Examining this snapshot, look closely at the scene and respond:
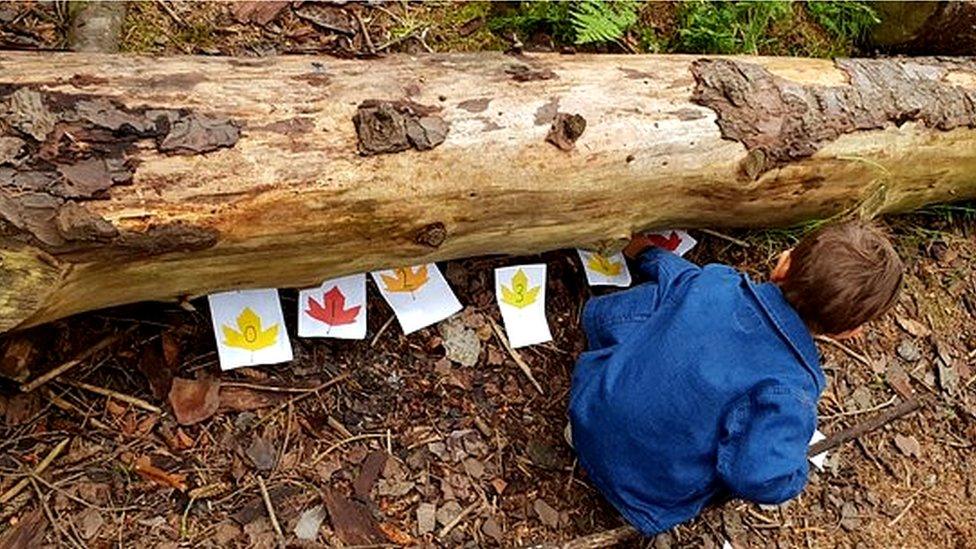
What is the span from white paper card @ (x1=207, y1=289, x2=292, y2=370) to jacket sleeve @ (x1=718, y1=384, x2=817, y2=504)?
1224mm

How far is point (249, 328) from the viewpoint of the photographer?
2742mm

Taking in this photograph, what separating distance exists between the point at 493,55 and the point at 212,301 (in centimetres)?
101

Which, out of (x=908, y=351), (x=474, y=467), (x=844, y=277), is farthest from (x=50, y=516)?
(x=908, y=351)

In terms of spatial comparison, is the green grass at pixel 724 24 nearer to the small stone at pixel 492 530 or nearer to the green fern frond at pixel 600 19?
the green fern frond at pixel 600 19

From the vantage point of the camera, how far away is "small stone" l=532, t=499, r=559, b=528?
291cm

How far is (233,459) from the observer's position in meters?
2.66

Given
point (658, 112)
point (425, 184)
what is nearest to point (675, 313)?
point (658, 112)

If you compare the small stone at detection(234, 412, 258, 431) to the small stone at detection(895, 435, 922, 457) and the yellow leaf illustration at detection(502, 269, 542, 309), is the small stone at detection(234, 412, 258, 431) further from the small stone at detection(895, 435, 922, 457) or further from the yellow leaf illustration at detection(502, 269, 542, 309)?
the small stone at detection(895, 435, 922, 457)

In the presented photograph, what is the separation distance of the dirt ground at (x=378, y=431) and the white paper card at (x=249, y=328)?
43 millimetres

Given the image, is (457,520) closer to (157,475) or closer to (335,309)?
(335,309)

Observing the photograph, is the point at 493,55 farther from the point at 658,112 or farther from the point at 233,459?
the point at 233,459

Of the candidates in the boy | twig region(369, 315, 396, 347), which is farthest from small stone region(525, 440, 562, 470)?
twig region(369, 315, 396, 347)

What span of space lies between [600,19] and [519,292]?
0.93 metres

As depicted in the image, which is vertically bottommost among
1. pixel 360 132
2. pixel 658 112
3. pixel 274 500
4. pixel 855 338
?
pixel 855 338
